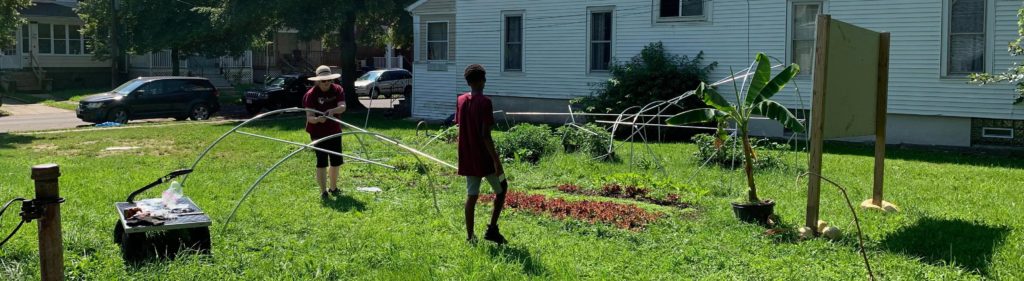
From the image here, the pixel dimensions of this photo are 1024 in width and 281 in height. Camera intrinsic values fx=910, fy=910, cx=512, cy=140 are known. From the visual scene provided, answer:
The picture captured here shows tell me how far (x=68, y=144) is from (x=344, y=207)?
11574mm

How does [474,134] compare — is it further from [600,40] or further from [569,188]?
[600,40]

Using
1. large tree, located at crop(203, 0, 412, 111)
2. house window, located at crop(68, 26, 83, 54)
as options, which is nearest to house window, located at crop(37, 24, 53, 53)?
house window, located at crop(68, 26, 83, 54)

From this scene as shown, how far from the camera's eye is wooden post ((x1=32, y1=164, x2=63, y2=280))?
15.2 feet

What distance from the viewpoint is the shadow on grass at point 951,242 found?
Result: 22.2 ft

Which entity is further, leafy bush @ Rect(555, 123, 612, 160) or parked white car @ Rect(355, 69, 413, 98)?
parked white car @ Rect(355, 69, 413, 98)

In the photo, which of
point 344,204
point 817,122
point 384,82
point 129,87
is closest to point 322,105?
point 344,204

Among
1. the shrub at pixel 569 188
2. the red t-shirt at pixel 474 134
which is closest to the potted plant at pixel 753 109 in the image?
the shrub at pixel 569 188

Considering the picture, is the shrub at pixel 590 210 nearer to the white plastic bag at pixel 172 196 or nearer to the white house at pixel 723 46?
the white plastic bag at pixel 172 196

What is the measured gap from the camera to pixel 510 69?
24219mm

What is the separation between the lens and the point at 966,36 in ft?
53.5

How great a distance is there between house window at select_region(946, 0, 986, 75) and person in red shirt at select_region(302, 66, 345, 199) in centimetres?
1168

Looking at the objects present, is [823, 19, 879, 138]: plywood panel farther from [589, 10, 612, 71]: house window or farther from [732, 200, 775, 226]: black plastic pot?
[589, 10, 612, 71]: house window

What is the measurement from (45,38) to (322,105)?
38.7 meters

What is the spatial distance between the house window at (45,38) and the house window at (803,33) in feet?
121
